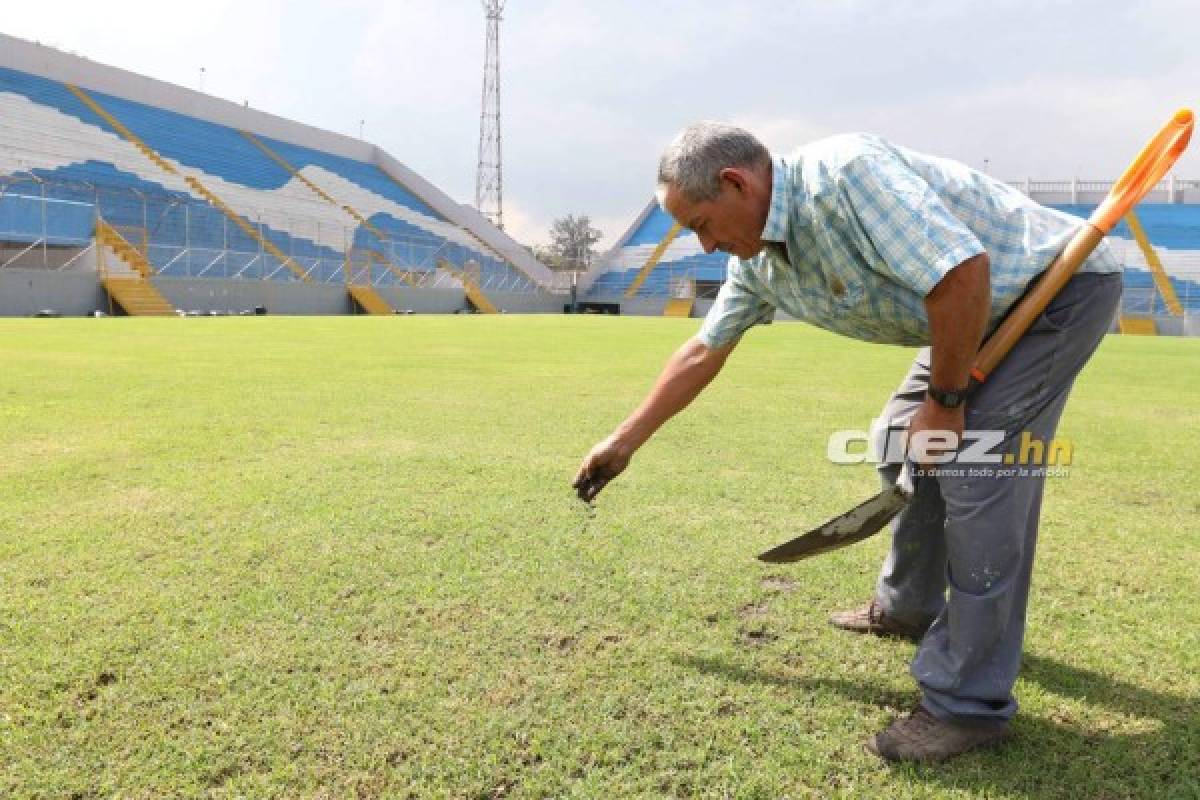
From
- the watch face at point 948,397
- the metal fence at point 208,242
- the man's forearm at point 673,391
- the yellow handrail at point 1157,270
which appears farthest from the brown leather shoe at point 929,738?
the yellow handrail at point 1157,270

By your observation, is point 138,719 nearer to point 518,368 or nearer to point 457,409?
point 457,409

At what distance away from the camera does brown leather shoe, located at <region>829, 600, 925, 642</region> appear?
259cm

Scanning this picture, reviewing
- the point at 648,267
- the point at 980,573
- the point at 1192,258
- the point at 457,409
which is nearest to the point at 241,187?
the point at 648,267

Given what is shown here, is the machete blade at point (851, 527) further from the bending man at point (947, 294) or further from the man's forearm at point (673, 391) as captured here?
the man's forearm at point (673, 391)

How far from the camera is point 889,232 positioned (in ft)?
5.92

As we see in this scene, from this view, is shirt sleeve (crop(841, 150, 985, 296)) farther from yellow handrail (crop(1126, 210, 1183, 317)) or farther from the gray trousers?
yellow handrail (crop(1126, 210, 1183, 317))

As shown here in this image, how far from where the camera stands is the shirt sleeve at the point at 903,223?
1.75 m

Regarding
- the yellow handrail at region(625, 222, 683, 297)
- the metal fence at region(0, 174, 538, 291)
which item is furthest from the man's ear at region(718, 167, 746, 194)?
the yellow handrail at region(625, 222, 683, 297)

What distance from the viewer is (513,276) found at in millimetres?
37625

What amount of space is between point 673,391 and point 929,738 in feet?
3.83

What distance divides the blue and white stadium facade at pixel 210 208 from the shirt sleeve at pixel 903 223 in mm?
21880

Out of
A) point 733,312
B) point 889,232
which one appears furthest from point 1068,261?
point 733,312

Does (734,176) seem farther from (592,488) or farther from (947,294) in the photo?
(592,488)

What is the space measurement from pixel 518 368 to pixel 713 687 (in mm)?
7932
